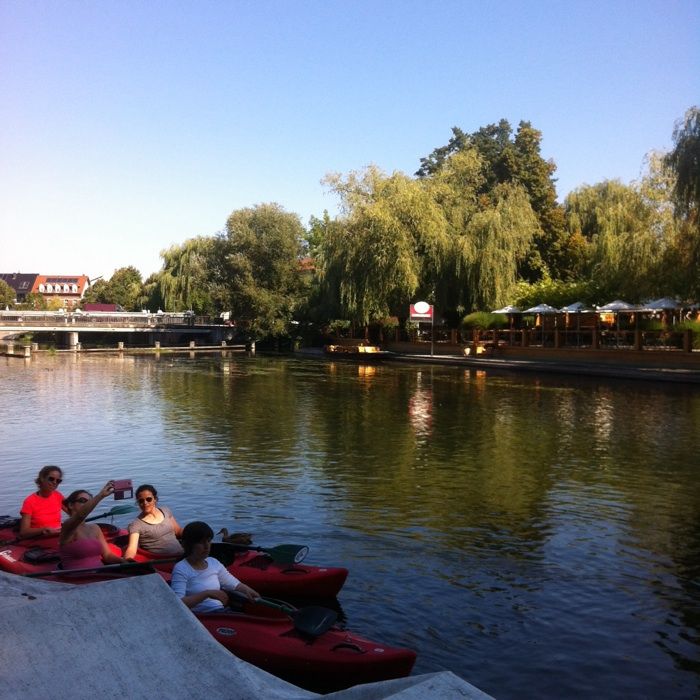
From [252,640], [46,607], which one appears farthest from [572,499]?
[46,607]

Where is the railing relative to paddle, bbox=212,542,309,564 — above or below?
above

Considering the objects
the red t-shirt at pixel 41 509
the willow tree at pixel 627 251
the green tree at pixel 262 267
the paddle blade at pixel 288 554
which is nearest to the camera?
the paddle blade at pixel 288 554

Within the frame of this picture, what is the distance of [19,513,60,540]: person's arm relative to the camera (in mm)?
7922

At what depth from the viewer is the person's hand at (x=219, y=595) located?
5.90 meters

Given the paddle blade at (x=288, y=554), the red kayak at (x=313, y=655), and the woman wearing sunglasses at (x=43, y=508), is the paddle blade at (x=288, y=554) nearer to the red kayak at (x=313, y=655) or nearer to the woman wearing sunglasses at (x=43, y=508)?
the red kayak at (x=313, y=655)

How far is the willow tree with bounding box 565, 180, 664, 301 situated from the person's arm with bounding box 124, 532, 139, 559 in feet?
100

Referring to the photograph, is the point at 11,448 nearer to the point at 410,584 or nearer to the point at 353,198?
the point at 410,584

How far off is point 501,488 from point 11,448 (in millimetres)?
9894

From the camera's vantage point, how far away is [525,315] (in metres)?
45.1

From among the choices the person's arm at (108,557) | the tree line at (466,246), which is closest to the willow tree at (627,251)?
the tree line at (466,246)

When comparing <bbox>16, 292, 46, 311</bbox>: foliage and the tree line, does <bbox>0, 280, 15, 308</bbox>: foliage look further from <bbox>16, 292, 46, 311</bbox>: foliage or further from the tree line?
the tree line

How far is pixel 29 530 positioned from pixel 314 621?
3.81 meters

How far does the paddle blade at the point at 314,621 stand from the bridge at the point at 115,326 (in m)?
64.0

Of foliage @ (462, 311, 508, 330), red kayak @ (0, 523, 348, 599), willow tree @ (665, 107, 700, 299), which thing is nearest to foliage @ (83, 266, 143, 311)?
foliage @ (462, 311, 508, 330)
